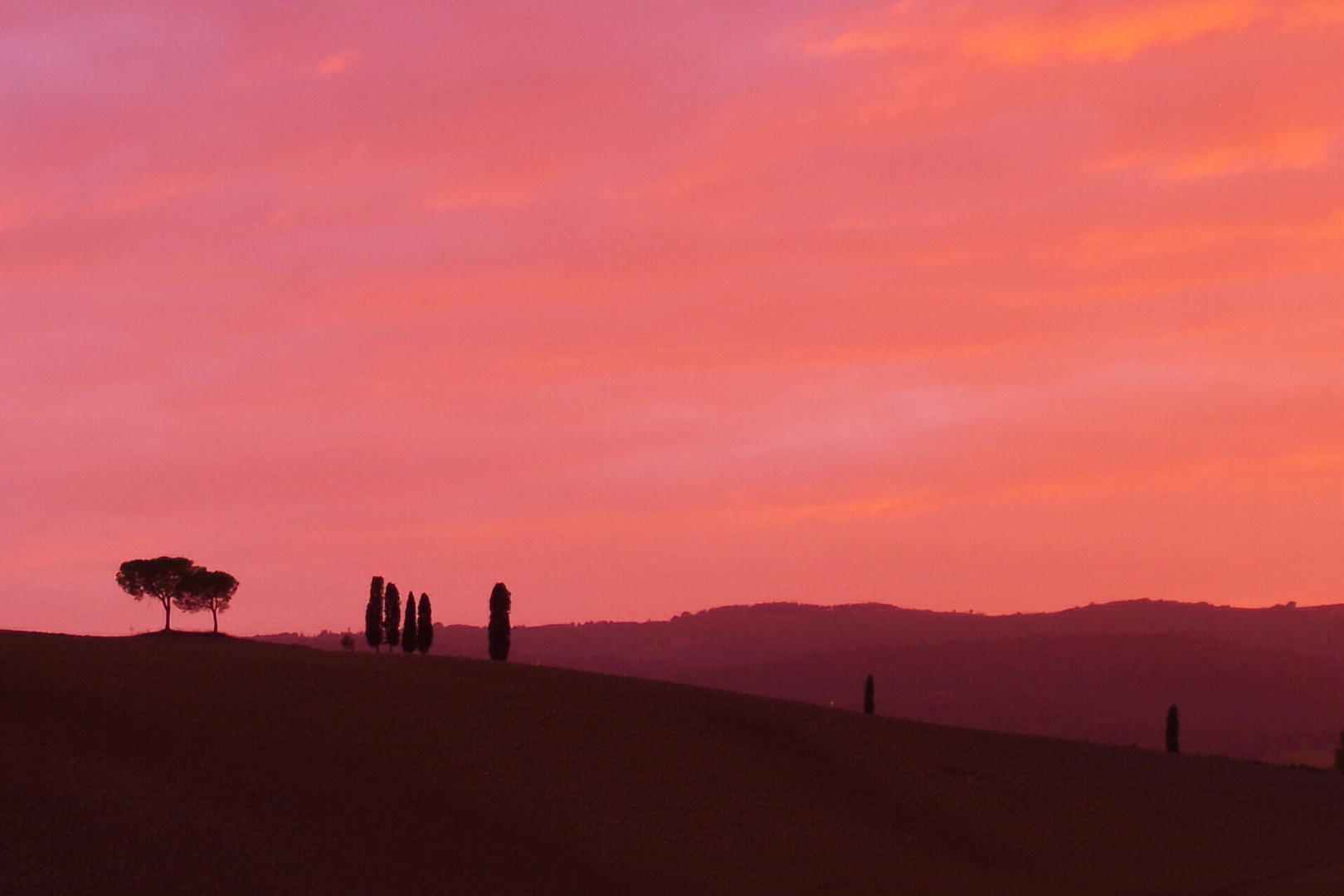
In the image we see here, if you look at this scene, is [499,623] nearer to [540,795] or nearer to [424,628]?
[424,628]

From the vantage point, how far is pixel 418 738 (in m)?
56.3

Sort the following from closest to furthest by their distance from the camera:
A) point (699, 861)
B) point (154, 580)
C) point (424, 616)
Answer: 1. point (699, 861)
2. point (424, 616)
3. point (154, 580)

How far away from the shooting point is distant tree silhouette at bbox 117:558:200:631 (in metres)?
105

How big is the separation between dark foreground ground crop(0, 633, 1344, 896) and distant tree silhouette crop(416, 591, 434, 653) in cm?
1556

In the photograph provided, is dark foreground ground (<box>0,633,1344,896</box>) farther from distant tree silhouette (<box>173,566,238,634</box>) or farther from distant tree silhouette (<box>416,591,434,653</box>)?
distant tree silhouette (<box>173,566,238,634</box>)

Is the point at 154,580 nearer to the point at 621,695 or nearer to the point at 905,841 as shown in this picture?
the point at 621,695

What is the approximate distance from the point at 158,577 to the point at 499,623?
30549 mm

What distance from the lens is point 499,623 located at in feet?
292

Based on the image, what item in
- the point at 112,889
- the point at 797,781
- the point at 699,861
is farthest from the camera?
the point at 797,781

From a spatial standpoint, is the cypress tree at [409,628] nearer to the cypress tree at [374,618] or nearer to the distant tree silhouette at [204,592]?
the cypress tree at [374,618]

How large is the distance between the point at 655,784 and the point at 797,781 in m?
7.31

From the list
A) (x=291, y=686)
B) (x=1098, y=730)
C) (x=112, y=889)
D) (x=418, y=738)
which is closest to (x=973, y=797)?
(x=418, y=738)

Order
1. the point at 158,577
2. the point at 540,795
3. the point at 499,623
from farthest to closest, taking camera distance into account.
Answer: the point at 158,577 → the point at 499,623 → the point at 540,795

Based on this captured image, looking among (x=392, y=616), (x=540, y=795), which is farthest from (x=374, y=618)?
(x=540, y=795)
